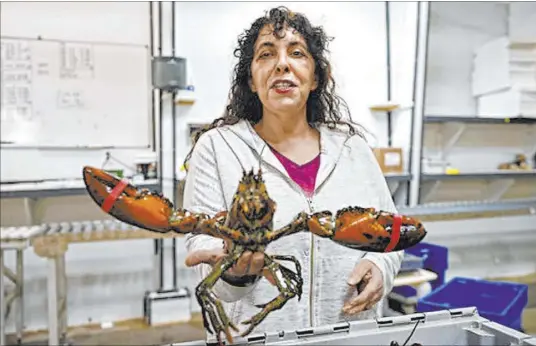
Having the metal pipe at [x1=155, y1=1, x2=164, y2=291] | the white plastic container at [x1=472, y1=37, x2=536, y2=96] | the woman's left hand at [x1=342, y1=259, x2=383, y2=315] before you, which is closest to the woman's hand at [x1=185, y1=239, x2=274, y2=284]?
the woman's left hand at [x1=342, y1=259, x2=383, y2=315]

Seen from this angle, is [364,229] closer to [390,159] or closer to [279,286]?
[279,286]

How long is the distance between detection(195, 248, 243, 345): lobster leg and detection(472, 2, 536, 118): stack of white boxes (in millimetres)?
3080

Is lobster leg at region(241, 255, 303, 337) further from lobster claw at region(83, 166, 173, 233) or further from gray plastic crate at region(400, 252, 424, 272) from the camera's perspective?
gray plastic crate at region(400, 252, 424, 272)

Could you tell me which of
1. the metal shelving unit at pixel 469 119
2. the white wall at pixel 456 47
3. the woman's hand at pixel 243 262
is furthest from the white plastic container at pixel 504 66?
the woman's hand at pixel 243 262

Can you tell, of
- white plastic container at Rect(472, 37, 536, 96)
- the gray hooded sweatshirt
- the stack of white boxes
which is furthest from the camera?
white plastic container at Rect(472, 37, 536, 96)

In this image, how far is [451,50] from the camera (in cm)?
389

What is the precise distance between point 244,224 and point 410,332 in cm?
48

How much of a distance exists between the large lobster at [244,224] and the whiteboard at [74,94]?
8.60ft

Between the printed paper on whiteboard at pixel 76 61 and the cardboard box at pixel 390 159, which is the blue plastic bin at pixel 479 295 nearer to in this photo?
the cardboard box at pixel 390 159

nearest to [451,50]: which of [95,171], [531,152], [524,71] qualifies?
[524,71]

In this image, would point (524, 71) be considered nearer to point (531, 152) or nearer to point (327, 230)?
point (531, 152)

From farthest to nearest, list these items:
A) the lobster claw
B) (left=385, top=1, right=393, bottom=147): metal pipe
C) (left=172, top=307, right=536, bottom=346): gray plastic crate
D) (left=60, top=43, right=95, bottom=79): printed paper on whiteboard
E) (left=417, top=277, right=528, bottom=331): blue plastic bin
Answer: (left=385, top=1, right=393, bottom=147): metal pipe, (left=60, top=43, right=95, bottom=79): printed paper on whiteboard, (left=417, top=277, right=528, bottom=331): blue plastic bin, (left=172, top=307, right=536, bottom=346): gray plastic crate, the lobster claw

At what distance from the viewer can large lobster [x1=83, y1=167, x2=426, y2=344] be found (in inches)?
28.0

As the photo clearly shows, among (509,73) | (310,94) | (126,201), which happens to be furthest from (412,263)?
(126,201)
